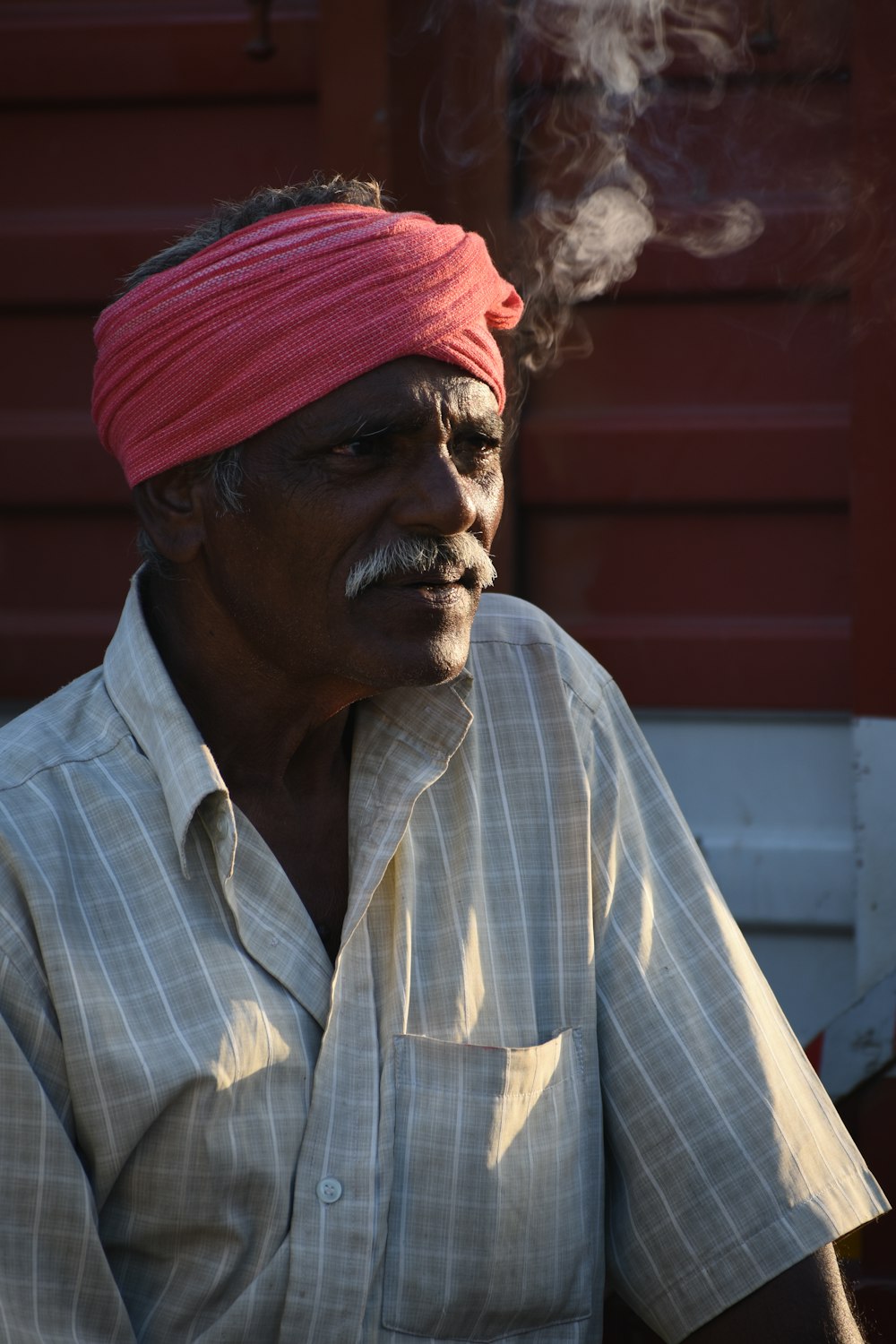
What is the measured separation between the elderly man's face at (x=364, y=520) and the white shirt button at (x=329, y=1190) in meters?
0.62

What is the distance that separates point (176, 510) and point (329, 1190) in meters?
0.92

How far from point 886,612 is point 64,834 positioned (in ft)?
5.62

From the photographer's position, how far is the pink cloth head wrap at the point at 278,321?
180 centimetres

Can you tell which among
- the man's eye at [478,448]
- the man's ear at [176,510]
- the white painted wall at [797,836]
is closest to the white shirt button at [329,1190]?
the man's ear at [176,510]

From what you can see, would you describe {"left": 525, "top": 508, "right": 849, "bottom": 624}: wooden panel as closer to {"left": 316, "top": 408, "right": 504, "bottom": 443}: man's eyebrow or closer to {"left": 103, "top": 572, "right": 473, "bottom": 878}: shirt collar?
{"left": 103, "top": 572, "right": 473, "bottom": 878}: shirt collar

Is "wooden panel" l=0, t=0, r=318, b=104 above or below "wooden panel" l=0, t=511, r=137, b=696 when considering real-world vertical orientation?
above

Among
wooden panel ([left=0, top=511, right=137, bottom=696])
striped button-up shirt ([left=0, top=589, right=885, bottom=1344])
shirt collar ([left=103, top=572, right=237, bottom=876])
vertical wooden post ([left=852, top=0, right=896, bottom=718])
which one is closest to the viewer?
striped button-up shirt ([left=0, top=589, right=885, bottom=1344])

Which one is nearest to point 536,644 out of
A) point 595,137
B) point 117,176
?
point 595,137

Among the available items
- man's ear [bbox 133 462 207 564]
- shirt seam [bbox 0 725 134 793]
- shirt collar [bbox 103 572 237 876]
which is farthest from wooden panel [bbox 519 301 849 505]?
shirt seam [bbox 0 725 134 793]

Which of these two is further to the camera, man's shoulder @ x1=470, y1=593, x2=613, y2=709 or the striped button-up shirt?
man's shoulder @ x1=470, y1=593, x2=613, y2=709

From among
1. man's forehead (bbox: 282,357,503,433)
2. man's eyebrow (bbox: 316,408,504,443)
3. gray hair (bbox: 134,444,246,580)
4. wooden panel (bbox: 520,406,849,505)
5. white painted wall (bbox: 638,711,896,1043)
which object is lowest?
white painted wall (bbox: 638,711,896,1043)

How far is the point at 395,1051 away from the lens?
176 centimetres

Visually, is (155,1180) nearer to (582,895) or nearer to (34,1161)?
(34,1161)

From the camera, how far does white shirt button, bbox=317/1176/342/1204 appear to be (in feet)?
5.49
